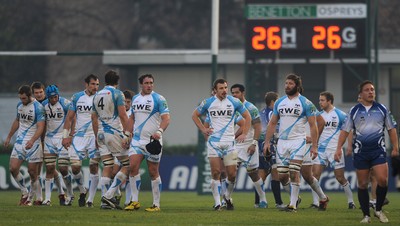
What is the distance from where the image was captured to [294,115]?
2280 cm

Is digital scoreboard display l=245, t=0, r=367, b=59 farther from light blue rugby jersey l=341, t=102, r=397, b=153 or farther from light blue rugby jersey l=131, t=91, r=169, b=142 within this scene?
light blue rugby jersey l=341, t=102, r=397, b=153

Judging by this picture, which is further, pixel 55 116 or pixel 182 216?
pixel 55 116

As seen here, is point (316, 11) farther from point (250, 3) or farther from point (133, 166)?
point (133, 166)

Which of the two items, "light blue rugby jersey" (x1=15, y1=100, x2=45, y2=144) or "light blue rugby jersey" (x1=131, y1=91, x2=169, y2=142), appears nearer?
"light blue rugby jersey" (x1=131, y1=91, x2=169, y2=142)

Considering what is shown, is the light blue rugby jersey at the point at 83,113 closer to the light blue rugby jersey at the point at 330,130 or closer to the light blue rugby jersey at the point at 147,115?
the light blue rugby jersey at the point at 147,115

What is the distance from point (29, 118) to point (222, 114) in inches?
164

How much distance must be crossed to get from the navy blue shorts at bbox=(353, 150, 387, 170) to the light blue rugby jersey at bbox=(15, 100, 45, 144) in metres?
7.52

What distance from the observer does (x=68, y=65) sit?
67375mm

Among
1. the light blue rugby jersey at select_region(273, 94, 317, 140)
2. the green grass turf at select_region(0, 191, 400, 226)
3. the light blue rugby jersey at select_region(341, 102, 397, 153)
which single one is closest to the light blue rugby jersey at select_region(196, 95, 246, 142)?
the light blue rugby jersey at select_region(273, 94, 317, 140)

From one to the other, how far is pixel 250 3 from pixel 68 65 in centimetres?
3373

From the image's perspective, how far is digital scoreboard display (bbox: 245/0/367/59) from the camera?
3462cm

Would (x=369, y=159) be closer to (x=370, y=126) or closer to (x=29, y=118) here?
(x=370, y=126)

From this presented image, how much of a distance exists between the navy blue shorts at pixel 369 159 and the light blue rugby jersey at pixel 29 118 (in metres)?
7.52

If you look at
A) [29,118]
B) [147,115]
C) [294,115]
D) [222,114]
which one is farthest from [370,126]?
[29,118]
